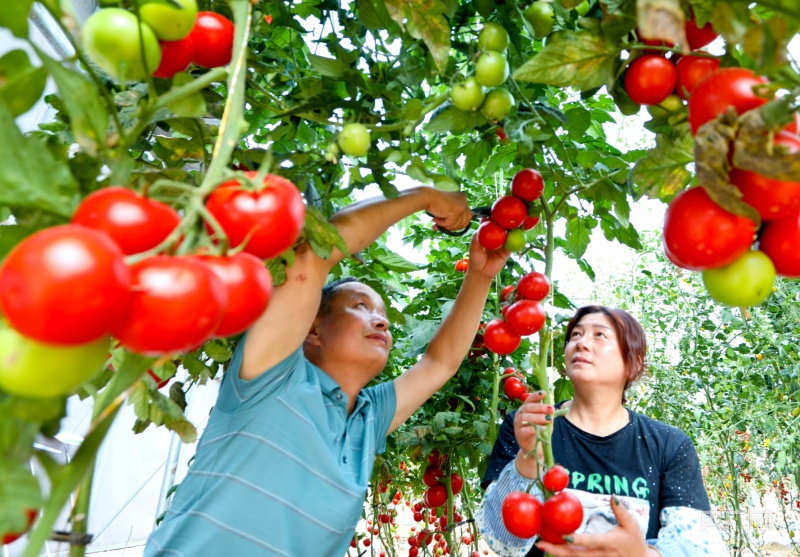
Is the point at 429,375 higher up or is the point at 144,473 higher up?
the point at 429,375

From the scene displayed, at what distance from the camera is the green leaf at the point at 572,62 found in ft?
2.01

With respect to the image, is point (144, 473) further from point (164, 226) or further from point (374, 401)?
point (164, 226)

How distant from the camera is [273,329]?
1.06m

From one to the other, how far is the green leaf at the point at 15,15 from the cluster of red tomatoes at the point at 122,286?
13 cm

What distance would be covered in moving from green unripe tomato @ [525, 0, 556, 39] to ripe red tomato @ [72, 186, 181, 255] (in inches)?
23.4

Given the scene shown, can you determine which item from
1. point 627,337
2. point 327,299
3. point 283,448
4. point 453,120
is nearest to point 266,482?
point 283,448

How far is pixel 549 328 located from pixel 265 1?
29.3 inches

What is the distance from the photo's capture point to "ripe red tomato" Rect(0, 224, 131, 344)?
0.89 ft

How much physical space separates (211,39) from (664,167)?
18.4 inches

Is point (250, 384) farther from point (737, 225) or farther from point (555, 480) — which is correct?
point (737, 225)

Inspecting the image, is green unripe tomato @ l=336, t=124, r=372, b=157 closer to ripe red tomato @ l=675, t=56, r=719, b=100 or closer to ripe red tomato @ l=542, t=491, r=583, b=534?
ripe red tomato @ l=675, t=56, r=719, b=100

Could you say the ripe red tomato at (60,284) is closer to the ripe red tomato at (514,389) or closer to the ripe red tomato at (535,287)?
the ripe red tomato at (535,287)

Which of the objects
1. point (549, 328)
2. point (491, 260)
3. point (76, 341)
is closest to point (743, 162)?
point (76, 341)

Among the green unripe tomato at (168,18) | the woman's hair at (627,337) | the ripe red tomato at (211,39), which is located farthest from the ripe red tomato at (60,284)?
the woman's hair at (627,337)
